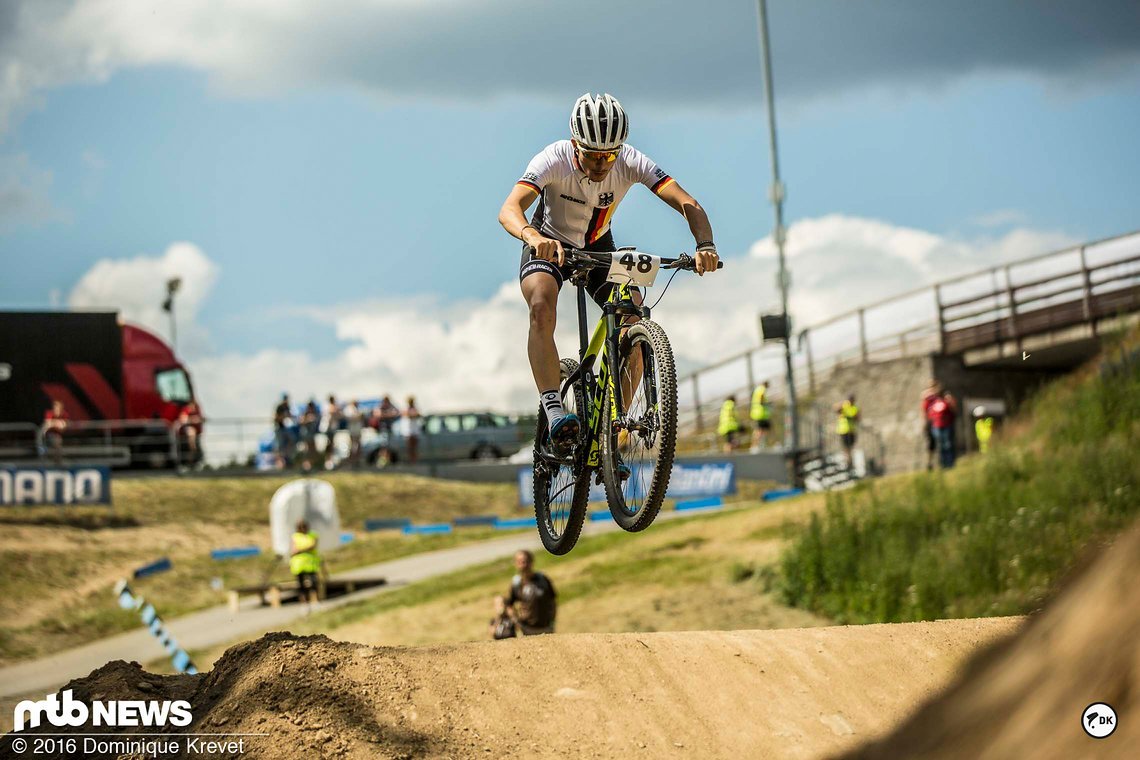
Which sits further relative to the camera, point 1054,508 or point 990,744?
point 1054,508

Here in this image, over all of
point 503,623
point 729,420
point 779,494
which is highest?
point 729,420

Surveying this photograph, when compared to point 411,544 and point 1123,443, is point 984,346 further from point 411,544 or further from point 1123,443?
point 411,544

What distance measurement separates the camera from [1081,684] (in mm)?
3066

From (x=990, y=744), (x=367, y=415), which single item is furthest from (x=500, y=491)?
(x=990, y=744)

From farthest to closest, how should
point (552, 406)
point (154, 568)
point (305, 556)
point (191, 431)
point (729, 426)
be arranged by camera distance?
point (191, 431) < point (729, 426) < point (154, 568) < point (305, 556) < point (552, 406)

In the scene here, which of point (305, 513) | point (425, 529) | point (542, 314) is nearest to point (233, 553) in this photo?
point (305, 513)

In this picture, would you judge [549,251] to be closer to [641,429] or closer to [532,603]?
[641,429]

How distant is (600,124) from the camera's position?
281 inches

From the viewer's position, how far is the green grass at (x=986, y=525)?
68.2 feet

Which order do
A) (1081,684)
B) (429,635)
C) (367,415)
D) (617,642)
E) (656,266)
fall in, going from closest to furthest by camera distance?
1. (1081,684)
2. (656,266)
3. (617,642)
4. (429,635)
5. (367,415)

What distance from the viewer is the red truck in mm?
37188

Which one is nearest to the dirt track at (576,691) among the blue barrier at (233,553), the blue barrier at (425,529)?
the blue barrier at (233,553)

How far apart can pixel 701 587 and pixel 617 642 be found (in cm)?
1617

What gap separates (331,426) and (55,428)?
35.3 ft
